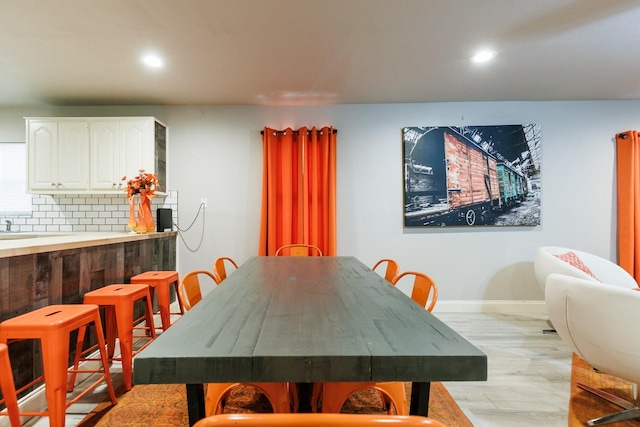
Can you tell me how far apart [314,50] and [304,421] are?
266 centimetres

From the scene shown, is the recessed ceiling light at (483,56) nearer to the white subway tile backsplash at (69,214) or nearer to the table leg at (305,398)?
the table leg at (305,398)

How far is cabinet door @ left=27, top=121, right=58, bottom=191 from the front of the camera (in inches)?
138

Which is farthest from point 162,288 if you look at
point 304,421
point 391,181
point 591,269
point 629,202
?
point 629,202

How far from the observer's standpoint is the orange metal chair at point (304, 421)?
49 cm

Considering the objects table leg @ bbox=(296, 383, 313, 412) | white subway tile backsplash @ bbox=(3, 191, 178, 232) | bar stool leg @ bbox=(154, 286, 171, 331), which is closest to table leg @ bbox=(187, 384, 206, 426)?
table leg @ bbox=(296, 383, 313, 412)

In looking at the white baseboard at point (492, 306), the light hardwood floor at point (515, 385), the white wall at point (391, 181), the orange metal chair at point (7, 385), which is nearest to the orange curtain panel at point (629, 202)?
the white wall at point (391, 181)

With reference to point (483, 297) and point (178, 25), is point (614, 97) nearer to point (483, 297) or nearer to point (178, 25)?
point (483, 297)

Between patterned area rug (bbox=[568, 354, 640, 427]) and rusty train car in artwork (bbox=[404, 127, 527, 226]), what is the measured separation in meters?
1.81

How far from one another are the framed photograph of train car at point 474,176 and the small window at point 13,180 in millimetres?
4550

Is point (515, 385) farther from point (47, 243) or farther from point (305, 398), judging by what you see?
point (47, 243)

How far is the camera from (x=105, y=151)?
3525mm

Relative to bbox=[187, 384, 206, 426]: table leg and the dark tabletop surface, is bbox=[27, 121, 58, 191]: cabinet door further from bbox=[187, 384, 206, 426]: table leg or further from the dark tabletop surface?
bbox=[187, 384, 206, 426]: table leg

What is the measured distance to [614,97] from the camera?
145 inches

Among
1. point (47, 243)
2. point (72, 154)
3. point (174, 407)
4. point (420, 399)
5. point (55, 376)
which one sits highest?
point (72, 154)
